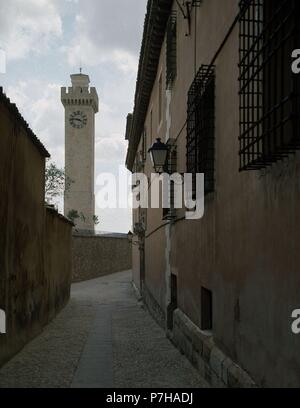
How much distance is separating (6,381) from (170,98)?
681 centimetres

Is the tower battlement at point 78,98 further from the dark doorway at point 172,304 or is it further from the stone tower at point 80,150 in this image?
the dark doorway at point 172,304

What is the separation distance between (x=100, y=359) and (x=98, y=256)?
3113 centimetres

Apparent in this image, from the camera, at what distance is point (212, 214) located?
714 centimetres

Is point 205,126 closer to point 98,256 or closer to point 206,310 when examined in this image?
point 206,310

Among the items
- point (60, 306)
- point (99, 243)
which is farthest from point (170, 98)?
point (99, 243)

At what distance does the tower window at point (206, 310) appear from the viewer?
784cm

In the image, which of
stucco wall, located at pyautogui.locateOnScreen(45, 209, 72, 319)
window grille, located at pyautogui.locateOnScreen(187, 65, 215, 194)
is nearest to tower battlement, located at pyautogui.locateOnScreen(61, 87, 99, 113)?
stucco wall, located at pyautogui.locateOnScreen(45, 209, 72, 319)

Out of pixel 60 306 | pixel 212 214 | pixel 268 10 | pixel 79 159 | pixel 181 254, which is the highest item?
pixel 79 159

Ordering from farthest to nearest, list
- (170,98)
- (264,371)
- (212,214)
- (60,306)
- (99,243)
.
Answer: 1. (99,243)
2. (60,306)
3. (170,98)
4. (212,214)
5. (264,371)

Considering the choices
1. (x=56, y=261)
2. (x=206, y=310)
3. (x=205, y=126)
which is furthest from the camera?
(x=56, y=261)

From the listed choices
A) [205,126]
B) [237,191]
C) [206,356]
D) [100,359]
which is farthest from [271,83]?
[100,359]

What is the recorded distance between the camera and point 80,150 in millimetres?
68625

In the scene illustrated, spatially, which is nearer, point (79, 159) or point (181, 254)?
point (181, 254)

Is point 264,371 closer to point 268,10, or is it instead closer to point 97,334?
point 268,10
